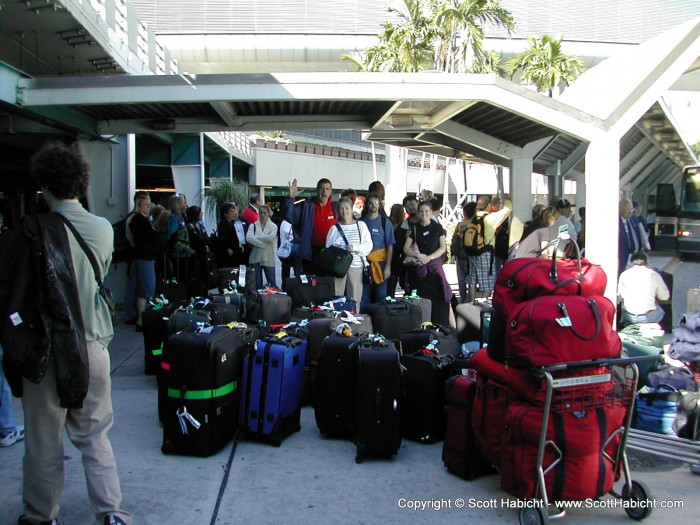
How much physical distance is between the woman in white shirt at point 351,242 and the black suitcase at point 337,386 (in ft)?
9.99

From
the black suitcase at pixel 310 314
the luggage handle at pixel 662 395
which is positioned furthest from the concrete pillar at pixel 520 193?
the luggage handle at pixel 662 395

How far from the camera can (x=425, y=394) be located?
4.77m

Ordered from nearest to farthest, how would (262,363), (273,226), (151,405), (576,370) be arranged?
(576,370), (262,363), (151,405), (273,226)

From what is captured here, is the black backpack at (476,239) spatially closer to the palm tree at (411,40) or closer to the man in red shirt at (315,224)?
the man in red shirt at (315,224)

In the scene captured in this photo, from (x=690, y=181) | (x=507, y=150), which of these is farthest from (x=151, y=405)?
(x=690, y=181)

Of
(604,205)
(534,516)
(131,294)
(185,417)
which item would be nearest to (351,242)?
(604,205)

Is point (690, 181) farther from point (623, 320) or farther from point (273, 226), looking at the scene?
point (273, 226)

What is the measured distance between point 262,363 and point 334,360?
534 mm

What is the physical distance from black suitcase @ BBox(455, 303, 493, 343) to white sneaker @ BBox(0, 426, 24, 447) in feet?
14.3

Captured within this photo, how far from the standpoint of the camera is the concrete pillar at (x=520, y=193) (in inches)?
395

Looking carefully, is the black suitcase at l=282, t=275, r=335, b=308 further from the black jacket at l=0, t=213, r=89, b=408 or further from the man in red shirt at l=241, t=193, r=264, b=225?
the black jacket at l=0, t=213, r=89, b=408

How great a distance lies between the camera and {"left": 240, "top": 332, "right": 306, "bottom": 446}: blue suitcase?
15.6 feet

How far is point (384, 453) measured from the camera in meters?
4.54

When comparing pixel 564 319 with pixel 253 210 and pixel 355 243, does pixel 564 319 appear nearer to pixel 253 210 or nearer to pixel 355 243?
pixel 355 243
